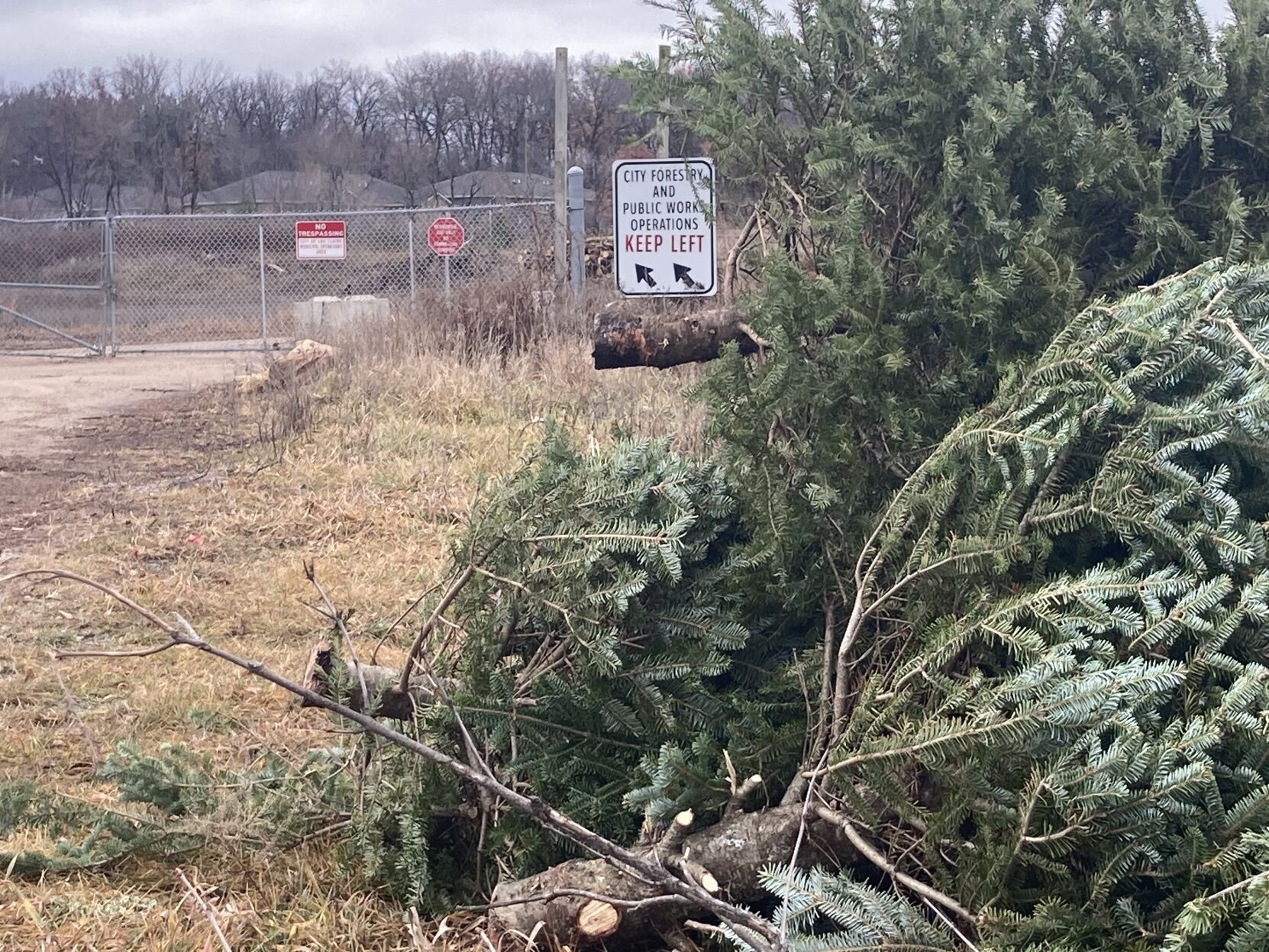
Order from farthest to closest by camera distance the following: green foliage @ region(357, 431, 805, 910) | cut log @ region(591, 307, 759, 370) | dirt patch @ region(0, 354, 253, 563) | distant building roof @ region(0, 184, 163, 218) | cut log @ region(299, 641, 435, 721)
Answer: distant building roof @ region(0, 184, 163, 218) < dirt patch @ region(0, 354, 253, 563) < cut log @ region(591, 307, 759, 370) < cut log @ region(299, 641, 435, 721) < green foliage @ region(357, 431, 805, 910)

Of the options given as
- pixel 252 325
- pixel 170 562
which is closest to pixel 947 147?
pixel 170 562

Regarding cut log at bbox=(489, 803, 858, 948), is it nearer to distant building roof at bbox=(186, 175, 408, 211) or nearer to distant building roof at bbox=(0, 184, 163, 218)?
distant building roof at bbox=(186, 175, 408, 211)

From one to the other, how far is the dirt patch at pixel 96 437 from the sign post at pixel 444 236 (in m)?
3.28

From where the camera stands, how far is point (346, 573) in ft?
19.5

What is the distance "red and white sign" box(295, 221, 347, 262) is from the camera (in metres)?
18.7

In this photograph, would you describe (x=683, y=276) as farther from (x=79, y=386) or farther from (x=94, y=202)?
(x=94, y=202)

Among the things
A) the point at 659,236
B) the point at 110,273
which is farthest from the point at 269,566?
the point at 110,273

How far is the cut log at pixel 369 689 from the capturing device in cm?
305

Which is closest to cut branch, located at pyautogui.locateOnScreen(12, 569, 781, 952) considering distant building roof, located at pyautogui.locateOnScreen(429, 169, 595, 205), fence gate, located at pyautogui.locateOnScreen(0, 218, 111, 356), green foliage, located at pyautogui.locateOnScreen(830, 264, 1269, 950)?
green foliage, located at pyautogui.locateOnScreen(830, 264, 1269, 950)

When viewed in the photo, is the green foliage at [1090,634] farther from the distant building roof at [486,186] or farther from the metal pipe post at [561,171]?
the distant building roof at [486,186]

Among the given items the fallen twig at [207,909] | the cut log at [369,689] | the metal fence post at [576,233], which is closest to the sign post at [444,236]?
the metal fence post at [576,233]

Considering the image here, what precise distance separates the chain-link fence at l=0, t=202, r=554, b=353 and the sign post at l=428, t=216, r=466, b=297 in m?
0.17

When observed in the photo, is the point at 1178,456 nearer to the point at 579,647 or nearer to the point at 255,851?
the point at 579,647

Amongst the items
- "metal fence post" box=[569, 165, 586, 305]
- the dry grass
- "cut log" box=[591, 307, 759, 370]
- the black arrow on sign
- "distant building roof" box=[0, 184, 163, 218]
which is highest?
"distant building roof" box=[0, 184, 163, 218]
